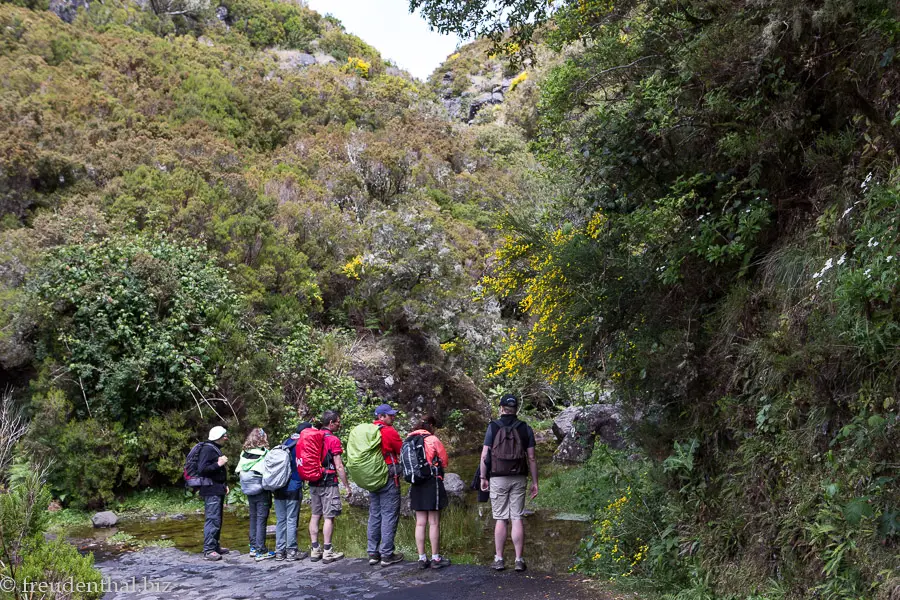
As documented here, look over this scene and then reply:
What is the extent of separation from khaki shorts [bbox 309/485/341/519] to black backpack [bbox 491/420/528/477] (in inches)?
86.6

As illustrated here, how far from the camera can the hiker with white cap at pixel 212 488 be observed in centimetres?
861

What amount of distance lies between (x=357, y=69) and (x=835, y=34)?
1314 inches

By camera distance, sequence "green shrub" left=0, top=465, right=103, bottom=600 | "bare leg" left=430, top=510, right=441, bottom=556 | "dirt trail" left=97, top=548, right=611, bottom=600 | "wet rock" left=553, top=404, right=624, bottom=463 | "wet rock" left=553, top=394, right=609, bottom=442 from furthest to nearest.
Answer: "wet rock" left=553, top=394, right=609, bottom=442 < "wet rock" left=553, top=404, right=624, bottom=463 < "bare leg" left=430, top=510, right=441, bottom=556 < "dirt trail" left=97, top=548, right=611, bottom=600 < "green shrub" left=0, top=465, right=103, bottom=600

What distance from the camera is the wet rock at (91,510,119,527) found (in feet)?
37.6

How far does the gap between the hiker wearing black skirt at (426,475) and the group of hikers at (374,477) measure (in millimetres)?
11

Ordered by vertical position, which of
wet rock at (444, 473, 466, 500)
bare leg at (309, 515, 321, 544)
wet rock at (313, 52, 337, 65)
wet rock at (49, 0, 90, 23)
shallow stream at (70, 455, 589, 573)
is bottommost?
shallow stream at (70, 455, 589, 573)

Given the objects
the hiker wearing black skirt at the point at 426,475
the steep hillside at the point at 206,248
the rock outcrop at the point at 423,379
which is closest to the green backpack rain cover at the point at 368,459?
the hiker wearing black skirt at the point at 426,475

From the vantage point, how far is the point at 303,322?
17750 millimetres

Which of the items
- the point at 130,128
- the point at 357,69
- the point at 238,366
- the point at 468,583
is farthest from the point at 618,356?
the point at 357,69

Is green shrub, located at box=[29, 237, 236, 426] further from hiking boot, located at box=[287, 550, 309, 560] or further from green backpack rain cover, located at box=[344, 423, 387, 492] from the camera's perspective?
green backpack rain cover, located at box=[344, 423, 387, 492]

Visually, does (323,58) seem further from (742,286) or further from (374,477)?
(742,286)

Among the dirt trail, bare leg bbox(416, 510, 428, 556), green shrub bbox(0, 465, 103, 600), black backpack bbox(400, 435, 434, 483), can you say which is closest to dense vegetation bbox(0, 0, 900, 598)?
green shrub bbox(0, 465, 103, 600)

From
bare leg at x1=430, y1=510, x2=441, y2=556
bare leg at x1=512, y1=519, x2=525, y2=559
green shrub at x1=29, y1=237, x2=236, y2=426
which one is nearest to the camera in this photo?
bare leg at x1=512, y1=519, x2=525, y2=559

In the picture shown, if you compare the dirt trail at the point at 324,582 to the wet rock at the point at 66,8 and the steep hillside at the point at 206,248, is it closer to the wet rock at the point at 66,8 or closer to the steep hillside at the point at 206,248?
the steep hillside at the point at 206,248
